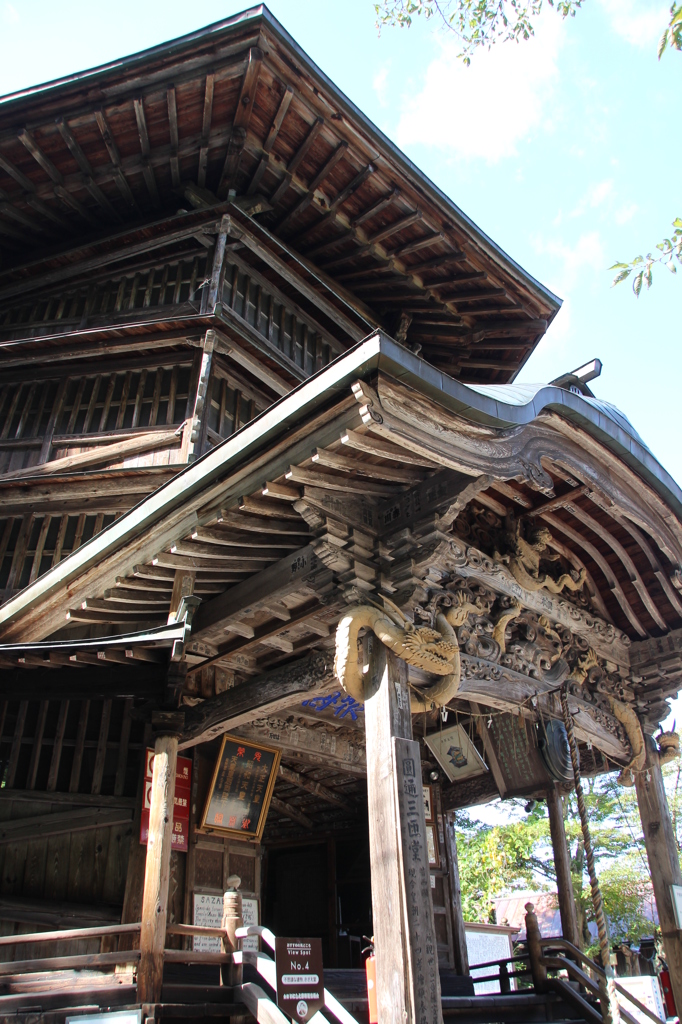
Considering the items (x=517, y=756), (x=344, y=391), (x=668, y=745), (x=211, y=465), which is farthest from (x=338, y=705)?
(x=344, y=391)

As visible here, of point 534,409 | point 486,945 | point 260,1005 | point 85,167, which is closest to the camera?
point 260,1005

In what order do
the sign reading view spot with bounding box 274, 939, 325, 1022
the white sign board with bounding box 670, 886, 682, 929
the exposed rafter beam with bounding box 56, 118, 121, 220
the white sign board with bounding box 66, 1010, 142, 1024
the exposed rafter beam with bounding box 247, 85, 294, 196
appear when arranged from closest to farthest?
the white sign board with bounding box 66, 1010, 142, 1024 → the sign reading view spot with bounding box 274, 939, 325, 1022 → the white sign board with bounding box 670, 886, 682, 929 → the exposed rafter beam with bounding box 247, 85, 294, 196 → the exposed rafter beam with bounding box 56, 118, 121, 220

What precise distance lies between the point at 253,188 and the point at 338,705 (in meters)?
8.50

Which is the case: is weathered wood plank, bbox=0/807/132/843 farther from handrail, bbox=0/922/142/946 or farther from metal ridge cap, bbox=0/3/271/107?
metal ridge cap, bbox=0/3/271/107

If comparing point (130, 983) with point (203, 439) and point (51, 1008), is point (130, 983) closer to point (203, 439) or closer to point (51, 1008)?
point (51, 1008)

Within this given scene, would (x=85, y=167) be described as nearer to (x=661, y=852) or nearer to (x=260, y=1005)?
(x=260, y=1005)

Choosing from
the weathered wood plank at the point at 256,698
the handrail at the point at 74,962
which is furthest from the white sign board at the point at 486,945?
the handrail at the point at 74,962

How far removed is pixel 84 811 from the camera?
882cm

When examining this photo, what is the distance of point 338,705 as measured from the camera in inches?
376

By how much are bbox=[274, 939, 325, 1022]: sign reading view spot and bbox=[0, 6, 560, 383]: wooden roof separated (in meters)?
9.86

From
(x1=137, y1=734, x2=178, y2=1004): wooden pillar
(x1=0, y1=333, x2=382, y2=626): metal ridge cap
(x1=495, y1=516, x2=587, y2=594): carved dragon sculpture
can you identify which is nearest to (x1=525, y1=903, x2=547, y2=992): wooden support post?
(x1=495, y1=516, x2=587, y2=594): carved dragon sculpture

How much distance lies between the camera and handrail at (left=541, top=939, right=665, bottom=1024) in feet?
27.2

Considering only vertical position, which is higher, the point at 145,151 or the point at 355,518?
the point at 145,151

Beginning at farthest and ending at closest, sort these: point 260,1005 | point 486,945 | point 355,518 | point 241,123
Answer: point 486,945 < point 241,123 < point 355,518 < point 260,1005
